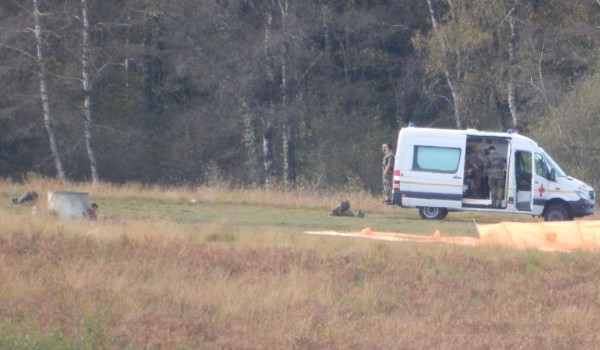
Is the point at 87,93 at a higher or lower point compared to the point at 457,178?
higher

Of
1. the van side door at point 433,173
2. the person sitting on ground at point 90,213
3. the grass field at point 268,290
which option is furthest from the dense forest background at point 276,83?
the grass field at point 268,290

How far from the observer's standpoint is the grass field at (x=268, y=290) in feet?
40.8

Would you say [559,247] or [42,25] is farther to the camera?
[42,25]

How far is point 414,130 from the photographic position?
2628cm

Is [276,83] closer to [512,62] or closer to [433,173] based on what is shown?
[512,62]

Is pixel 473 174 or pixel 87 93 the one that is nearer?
pixel 473 174

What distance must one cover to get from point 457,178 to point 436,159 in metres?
0.66

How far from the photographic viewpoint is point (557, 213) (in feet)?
85.8

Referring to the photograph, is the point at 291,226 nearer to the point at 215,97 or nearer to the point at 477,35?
the point at 477,35

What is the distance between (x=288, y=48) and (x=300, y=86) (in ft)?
7.67

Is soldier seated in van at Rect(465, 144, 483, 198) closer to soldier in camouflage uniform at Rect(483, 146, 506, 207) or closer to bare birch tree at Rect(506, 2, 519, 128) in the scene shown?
soldier in camouflage uniform at Rect(483, 146, 506, 207)

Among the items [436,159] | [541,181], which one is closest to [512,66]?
[541,181]

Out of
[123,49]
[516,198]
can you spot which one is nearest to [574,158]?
[516,198]

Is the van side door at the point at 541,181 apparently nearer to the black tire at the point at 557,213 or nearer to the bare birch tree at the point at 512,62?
the black tire at the point at 557,213
